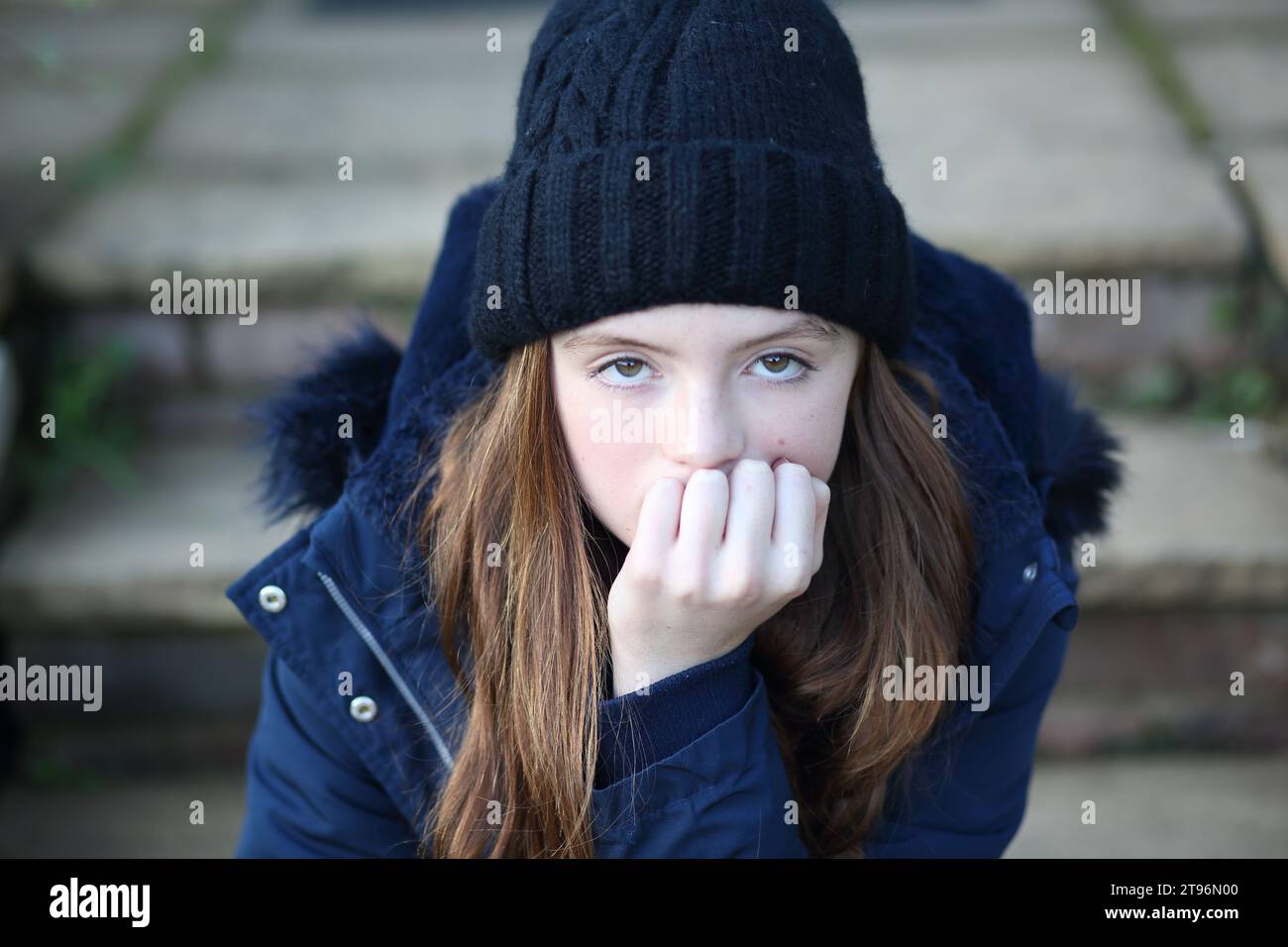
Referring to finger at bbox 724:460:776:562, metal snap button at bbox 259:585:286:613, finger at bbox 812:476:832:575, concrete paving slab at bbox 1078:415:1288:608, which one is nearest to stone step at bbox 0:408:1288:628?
concrete paving slab at bbox 1078:415:1288:608

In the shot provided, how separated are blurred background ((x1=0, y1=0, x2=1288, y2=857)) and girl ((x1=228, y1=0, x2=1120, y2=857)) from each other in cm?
71

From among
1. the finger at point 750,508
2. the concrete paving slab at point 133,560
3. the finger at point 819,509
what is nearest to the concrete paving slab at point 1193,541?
the finger at point 819,509

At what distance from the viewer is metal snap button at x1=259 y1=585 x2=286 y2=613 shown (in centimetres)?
159

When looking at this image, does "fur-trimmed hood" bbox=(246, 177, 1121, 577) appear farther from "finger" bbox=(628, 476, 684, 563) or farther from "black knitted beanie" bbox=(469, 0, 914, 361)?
"finger" bbox=(628, 476, 684, 563)

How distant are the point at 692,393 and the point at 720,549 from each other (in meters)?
0.18

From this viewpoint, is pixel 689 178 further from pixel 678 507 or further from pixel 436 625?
pixel 436 625

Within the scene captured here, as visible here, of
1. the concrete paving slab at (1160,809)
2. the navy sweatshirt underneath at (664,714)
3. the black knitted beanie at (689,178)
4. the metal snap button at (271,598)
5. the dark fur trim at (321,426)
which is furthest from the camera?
the concrete paving slab at (1160,809)

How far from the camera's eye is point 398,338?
2.70 metres

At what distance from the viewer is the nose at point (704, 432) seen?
134 centimetres

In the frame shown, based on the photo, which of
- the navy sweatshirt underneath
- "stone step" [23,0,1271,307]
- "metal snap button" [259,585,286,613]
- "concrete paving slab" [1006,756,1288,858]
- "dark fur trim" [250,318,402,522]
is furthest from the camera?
"stone step" [23,0,1271,307]

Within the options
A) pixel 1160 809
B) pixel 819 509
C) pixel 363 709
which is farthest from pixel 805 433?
pixel 1160 809

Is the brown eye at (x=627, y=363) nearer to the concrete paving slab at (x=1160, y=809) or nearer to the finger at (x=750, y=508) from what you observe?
the finger at (x=750, y=508)

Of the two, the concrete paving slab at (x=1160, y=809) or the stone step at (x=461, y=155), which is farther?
the stone step at (x=461, y=155)

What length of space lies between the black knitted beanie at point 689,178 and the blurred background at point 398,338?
3.80ft
